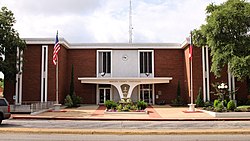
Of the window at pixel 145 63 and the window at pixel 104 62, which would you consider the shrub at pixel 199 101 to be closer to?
the window at pixel 145 63

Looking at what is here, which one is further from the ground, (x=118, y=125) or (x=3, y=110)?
(x=3, y=110)

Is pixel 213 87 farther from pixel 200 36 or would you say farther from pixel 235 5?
pixel 235 5

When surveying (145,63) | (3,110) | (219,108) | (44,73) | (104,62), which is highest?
(104,62)

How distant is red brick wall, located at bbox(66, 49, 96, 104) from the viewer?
39.3 metres

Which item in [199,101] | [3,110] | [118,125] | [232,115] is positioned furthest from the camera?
[199,101]

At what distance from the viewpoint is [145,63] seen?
1560 inches

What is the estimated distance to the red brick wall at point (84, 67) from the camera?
39.3 m

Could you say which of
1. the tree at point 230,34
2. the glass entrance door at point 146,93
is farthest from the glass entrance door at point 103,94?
the tree at point 230,34

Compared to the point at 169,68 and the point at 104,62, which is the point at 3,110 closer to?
the point at 104,62

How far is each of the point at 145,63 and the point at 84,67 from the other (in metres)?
8.22

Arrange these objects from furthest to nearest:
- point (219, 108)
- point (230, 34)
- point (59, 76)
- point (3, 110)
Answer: point (59, 76) < point (230, 34) < point (219, 108) < point (3, 110)

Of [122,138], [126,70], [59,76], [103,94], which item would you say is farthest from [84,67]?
[122,138]

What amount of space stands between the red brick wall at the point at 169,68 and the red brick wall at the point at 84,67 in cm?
846

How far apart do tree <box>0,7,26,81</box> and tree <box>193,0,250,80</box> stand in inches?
741
